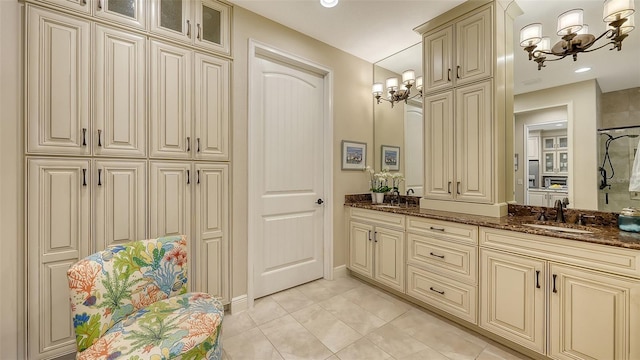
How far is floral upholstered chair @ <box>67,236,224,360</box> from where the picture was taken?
48.0 inches

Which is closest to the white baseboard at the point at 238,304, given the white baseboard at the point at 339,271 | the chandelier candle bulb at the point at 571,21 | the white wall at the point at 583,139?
the white baseboard at the point at 339,271

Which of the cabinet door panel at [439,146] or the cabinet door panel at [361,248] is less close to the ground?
the cabinet door panel at [439,146]

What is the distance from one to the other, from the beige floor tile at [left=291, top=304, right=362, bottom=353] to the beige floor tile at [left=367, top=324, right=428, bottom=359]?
144 millimetres

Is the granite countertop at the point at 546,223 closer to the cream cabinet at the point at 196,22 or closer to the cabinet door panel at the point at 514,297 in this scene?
the cabinet door panel at the point at 514,297

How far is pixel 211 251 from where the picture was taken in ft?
7.12

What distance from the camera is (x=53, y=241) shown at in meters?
1.59

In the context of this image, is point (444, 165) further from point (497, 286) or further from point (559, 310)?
point (559, 310)

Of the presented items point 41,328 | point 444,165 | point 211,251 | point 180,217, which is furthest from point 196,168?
point 444,165

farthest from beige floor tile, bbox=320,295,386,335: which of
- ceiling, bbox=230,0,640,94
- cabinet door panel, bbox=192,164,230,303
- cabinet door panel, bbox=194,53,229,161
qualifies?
ceiling, bbox=230,0,640,94

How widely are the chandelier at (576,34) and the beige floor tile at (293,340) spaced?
271cm

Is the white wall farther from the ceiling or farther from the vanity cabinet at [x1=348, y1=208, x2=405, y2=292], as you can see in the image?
the vanity cabinet at [x1=348, y1=208, x2=405, y2=292]

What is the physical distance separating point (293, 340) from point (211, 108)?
6.35ft

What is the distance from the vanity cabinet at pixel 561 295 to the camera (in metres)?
1.37

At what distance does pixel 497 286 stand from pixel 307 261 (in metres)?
A: 1.79
